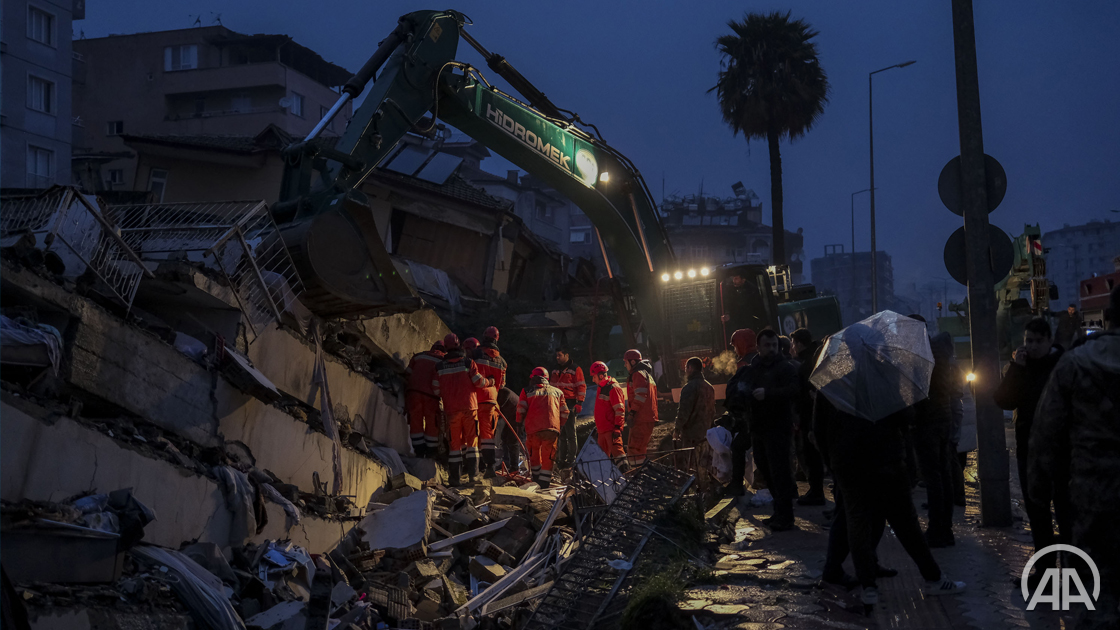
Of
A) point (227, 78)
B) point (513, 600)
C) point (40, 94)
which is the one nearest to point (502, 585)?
point (513, 600)

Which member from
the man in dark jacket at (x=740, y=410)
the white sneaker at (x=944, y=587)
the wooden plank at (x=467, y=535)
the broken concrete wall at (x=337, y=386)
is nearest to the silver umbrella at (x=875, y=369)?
the white sneaker at (x=944, y=587)

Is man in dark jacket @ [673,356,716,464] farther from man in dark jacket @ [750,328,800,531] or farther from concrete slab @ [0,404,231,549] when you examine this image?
concrete slab @ [0,404,231,549]

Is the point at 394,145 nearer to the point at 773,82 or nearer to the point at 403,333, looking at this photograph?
the point at 403,333

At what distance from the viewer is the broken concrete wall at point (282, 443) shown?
797cm

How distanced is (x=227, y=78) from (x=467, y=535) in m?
41.0

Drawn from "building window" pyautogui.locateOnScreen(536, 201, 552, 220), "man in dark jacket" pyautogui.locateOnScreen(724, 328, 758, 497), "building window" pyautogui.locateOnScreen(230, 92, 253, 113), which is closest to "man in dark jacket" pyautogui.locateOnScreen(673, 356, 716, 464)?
"man in dark jacket" pyautogui.locateOnScreen(724, 328, 758, 497)

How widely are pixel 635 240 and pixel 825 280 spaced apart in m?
108

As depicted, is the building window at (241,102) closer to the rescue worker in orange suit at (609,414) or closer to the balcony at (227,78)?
the balcony at (227,78)

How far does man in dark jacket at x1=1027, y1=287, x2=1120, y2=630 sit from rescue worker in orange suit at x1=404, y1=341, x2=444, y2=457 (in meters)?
8.48

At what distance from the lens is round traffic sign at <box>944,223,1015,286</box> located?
25.3 feet

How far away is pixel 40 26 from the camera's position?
36.8 m

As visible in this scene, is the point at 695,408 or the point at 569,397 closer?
the point at 695,408

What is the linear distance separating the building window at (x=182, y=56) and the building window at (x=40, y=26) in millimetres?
9045

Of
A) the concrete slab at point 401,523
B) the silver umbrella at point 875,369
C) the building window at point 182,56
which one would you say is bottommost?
the concrete slab at point 401,523
